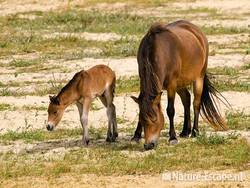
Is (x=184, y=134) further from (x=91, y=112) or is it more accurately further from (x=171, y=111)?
(x=91, y=112)

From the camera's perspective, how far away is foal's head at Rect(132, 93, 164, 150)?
10500 mm

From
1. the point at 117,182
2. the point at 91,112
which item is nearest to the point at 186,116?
the point at 91,112

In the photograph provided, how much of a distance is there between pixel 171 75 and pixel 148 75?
0.65m

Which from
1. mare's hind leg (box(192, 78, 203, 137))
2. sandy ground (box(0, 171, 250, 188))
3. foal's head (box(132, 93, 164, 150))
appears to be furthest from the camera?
mare's hind leg (box(192, 78, 203, 137))

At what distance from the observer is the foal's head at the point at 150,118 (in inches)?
413

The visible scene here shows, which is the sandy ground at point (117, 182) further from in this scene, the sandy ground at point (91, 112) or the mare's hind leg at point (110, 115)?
the mare's hind leg at point (110, 115)

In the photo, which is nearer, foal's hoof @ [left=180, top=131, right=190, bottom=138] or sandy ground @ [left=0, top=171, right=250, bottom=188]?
sandy ground @ [left=0, top=171, right=250, bottom=188]

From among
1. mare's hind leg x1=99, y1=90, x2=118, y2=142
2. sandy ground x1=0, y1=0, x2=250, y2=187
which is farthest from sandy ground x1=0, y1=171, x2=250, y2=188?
mare's hind leg x1=99, y1=90, x2=118, y2=142

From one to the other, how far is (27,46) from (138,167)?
1471cm

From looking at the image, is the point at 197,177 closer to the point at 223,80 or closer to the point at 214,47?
the point at 223,80

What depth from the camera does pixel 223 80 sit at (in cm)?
1708

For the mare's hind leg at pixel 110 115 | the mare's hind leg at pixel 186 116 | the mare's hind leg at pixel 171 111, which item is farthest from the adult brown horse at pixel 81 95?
the mare's hind leg at pixel 186 116

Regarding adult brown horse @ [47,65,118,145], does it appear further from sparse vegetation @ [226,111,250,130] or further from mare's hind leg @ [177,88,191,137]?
sparse vegetation @ [226,111,250,130]

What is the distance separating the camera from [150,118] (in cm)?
1049
